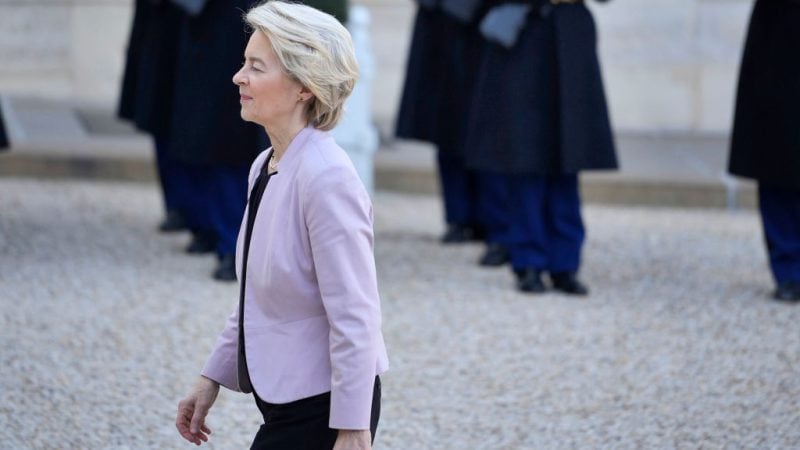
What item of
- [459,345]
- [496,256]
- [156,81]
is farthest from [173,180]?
[459,345]

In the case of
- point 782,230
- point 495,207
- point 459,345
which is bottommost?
point 495,207

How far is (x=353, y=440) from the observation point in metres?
2.37

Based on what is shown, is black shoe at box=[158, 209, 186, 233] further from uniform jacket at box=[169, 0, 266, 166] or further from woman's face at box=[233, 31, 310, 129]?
woman's face at box=[233, 31, 310, 129]

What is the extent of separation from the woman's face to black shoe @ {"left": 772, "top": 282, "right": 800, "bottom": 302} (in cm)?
381

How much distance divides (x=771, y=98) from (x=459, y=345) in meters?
1.74

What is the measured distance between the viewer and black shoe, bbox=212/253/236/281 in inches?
237

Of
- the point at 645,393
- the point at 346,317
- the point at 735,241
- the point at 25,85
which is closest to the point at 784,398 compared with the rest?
the point at 645,393

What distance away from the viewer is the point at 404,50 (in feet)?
36.9

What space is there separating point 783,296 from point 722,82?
5.13m

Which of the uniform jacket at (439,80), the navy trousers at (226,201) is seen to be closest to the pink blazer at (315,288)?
the navy trousers at (226,201)

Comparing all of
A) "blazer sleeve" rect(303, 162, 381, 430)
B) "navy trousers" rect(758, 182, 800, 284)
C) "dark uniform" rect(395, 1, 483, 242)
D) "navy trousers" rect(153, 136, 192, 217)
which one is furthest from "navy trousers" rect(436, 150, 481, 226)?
"blazer sleeve" rect(303, 162, 381, 430)

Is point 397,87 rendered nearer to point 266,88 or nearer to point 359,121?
point 359,121

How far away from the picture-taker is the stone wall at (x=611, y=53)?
1084 centimetres

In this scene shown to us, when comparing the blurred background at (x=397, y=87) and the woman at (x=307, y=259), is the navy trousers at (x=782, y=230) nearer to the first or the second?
the blurred background at (x=397, y=87)
